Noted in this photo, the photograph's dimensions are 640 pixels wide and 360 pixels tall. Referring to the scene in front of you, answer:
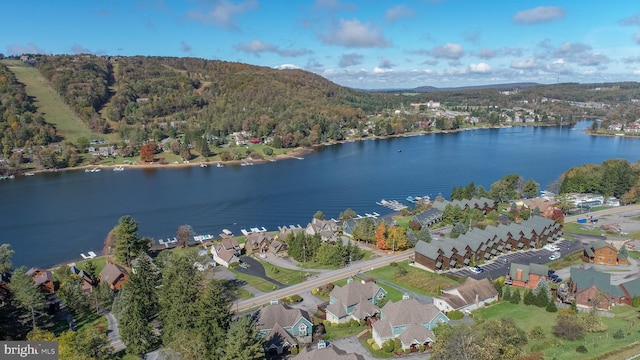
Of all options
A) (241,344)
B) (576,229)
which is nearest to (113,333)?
(241,344)

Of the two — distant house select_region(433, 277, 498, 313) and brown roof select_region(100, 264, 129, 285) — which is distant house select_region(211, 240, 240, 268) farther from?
distant house select_region(433, 277, 498, 313)

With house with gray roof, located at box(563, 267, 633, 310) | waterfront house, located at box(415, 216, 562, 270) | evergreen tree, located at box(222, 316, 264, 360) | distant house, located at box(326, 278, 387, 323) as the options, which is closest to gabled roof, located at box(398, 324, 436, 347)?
distant house, located at box(326, 278, 387, 323)

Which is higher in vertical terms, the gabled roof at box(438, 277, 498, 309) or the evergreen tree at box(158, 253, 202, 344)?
the evergreen tree at box(158, 253, 202, 344)

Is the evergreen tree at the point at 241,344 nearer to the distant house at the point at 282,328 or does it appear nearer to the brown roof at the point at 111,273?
the distant house at the point at 282,328

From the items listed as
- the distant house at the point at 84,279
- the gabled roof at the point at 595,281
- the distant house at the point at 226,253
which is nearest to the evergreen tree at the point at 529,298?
the gabled roof at the point at 595,281

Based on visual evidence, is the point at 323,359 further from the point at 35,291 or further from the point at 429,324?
the point at 35,291
